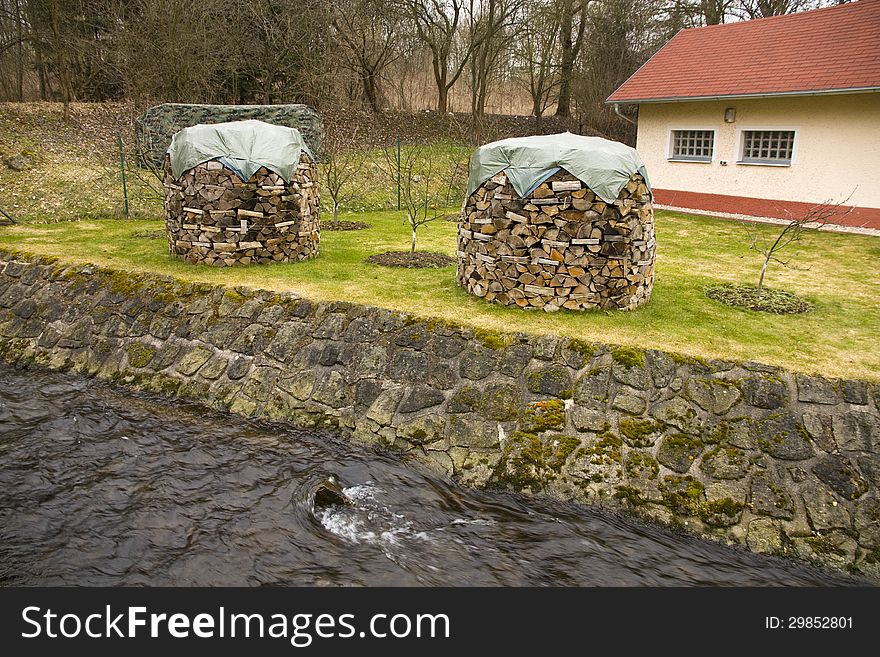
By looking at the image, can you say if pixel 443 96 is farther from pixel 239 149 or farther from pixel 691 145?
pixel 239 149

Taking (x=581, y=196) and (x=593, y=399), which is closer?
(x=593, y=399)

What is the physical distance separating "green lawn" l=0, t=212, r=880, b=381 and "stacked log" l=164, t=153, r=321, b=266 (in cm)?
33

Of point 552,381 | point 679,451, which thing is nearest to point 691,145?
point 552,381

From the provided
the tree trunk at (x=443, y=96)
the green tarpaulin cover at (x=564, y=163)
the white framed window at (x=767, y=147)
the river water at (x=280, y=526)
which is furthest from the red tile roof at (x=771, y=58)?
the river water at (x=280, y=526)

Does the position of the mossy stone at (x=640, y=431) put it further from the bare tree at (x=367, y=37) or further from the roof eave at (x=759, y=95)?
the bare tree at (x=367, y=37)

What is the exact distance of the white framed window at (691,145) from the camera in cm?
1711

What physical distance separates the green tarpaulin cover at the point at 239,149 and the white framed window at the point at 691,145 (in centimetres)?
1206

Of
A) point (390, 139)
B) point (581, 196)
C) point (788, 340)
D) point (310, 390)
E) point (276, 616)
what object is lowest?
point (276, 616)

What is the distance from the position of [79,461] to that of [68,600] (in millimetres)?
2356

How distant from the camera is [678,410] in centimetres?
614

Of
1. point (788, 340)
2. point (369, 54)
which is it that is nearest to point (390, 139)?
point (369, 54)

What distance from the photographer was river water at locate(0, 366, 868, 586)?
5.04 m

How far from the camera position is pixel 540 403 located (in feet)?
21.5

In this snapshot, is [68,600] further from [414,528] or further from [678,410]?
A: [678,410]
